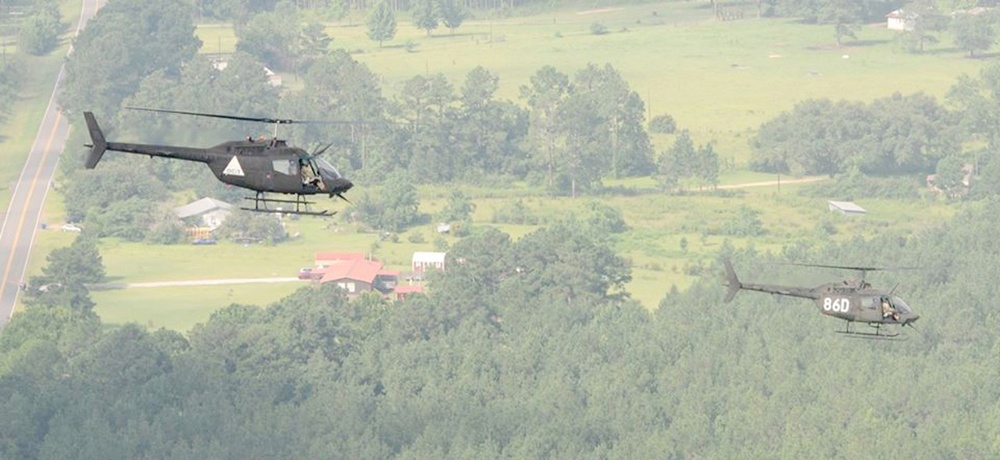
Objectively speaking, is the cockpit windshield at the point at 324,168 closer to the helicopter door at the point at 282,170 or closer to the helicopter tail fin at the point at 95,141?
the helicopter door at the point at 282,170

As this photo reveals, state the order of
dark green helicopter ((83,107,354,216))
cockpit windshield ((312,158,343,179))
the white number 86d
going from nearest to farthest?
dark green helicopter ((83,107,354,216)) < cockpit windshield ((312,158,343,179)) < the white number 86d

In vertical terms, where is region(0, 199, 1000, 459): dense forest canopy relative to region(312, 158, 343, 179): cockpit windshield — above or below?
below

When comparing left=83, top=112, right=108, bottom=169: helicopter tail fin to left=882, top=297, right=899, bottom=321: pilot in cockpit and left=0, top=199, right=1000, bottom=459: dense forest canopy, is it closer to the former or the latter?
left=882, top=297, right=899, bottom=321: pilot in cockpit

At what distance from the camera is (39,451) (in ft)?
579

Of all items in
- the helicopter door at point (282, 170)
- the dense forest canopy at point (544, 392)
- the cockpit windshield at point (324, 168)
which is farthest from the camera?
the dense forest canopy at point (544, 392)

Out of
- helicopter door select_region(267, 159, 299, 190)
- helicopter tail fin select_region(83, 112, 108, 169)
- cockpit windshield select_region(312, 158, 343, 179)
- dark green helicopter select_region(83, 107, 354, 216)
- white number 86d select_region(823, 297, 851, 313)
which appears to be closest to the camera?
dark green helicopter select_region(83, 107, 354, 216)

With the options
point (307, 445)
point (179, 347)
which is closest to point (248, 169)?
point (307, 445)

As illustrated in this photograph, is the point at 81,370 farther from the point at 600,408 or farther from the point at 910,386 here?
the point at 910,386

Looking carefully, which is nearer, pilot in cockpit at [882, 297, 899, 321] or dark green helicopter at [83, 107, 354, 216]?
dark green helicopter at [83, 107, 354, 216]

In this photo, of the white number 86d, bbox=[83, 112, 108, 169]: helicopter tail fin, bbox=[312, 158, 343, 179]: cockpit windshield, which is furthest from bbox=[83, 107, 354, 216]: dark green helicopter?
the white number 86d

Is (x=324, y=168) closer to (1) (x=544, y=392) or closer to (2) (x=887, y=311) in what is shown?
(2) (x=887, y=311)

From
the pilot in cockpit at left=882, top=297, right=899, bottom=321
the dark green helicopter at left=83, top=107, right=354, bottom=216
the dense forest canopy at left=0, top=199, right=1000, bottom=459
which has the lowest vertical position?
the dense forest canopy at left=0, top=199, right=1000, bottom=459

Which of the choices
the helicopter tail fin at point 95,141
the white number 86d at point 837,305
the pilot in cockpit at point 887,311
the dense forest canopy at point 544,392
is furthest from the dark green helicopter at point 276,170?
the dense forest canopy at point 544,392

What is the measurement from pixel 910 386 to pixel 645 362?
62.8 feet
